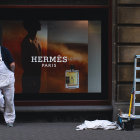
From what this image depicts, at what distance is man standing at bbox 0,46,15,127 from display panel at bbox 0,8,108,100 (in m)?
0.90

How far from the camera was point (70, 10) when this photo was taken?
8742 millimetres

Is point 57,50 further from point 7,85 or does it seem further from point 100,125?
point 100,125

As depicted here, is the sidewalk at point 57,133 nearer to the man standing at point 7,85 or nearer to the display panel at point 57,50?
the man standing at point 7,85

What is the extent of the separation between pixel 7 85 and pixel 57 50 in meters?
1.65

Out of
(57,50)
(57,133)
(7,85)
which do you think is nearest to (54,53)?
(57,50)

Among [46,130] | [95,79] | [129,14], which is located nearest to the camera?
[46,130]

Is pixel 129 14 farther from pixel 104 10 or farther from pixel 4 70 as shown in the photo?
pixel 4 70

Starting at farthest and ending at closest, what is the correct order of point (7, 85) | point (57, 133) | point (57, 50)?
point (57, 50) → point (7, 85) → point (57, 133)

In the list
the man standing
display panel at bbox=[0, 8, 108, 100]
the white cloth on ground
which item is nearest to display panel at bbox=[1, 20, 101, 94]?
display panel at bbox=[0, 8, 108, 100]

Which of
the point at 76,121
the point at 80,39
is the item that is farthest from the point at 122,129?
the point at 80,39

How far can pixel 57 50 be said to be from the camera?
29.0 feet

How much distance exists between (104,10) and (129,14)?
2.16ft

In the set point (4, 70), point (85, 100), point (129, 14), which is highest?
point (129, 14)

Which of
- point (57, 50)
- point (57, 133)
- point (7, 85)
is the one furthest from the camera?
point (57, 50)
